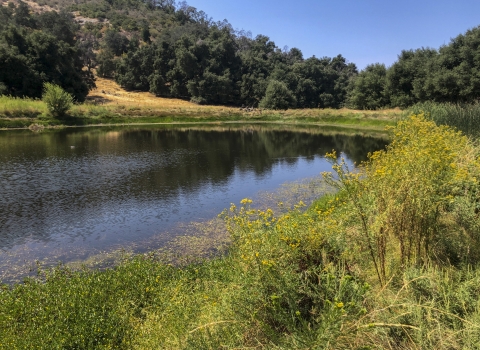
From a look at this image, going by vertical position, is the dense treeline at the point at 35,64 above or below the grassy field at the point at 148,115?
above

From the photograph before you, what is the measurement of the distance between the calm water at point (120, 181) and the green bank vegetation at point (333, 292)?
13.8 feet

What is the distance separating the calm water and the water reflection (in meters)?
0.04

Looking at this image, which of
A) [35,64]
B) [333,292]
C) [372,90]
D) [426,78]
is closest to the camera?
[333,292]

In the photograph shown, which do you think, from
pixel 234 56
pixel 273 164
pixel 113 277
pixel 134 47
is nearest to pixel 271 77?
pixel 234 56

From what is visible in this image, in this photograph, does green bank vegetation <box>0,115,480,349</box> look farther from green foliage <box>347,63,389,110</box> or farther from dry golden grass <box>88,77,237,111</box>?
green foliage <box>347,63,389,110</box>

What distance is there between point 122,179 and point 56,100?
2834 centimetres

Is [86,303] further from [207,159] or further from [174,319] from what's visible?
[207,159]

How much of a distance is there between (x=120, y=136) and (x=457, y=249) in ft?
112

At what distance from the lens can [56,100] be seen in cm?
3962

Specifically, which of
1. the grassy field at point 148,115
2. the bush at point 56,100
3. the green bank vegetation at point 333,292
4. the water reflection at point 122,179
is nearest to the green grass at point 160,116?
the grassy field at point 148,115

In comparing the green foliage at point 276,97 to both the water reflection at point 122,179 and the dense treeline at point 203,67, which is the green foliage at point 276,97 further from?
the water reflection at point 122,179

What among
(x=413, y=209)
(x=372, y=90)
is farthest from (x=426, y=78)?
(x=413, y=209)

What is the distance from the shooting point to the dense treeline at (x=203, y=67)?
44938 mm

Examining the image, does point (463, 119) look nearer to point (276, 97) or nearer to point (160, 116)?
point (160, 116)
